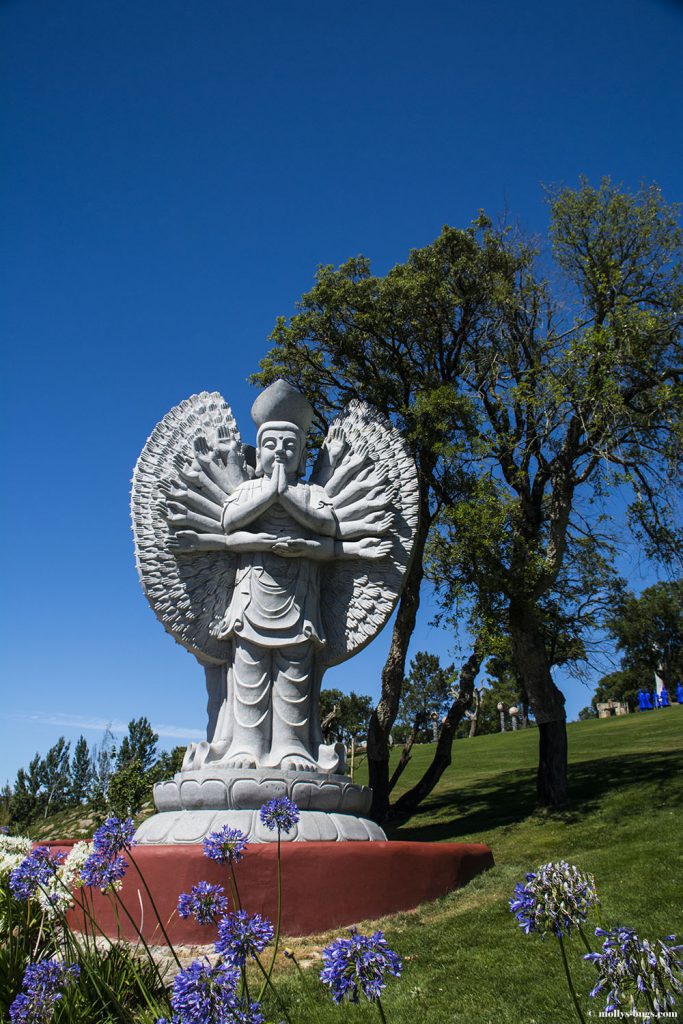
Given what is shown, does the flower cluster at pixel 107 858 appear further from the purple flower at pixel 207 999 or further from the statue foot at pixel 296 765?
the statue foot at pixel 296 765

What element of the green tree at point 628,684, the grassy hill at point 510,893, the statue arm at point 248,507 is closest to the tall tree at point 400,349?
the grassy hill at point 510,893

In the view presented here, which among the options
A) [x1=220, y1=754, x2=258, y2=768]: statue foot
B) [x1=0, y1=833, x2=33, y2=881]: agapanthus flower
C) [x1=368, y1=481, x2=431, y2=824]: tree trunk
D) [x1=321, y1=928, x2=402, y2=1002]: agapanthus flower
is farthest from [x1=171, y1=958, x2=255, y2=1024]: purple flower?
[x1=368, y1=481, x2=431, y2=824]: tree trunk

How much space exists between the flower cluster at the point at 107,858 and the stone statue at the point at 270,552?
332 cm

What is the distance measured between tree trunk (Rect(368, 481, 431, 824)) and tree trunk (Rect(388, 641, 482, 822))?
1.01 feet

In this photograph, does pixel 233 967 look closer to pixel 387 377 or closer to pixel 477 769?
pixel 387 377

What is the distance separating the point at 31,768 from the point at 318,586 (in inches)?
594

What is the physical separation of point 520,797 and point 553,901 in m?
11.2

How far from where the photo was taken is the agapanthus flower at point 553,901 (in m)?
2.24

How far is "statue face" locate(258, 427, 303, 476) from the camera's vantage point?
7.28m

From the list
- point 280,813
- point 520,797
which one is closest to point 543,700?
point 520,797

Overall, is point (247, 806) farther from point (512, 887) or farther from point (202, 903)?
point (202, 903)

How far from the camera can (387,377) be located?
42.5ft

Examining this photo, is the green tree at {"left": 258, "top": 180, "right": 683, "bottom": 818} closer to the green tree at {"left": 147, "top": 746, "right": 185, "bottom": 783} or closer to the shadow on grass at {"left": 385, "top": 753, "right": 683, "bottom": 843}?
the shadow on grass at {"left": 385, "top": 753, "right": 683, "bottom": 843}

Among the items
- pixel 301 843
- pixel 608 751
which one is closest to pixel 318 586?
pixel 301 843
